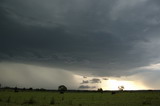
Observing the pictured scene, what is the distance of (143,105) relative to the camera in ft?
123

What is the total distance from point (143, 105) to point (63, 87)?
122 meters

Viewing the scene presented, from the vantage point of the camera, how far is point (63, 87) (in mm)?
155500

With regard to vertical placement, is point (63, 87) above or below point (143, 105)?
above

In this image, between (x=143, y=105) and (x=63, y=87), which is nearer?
(x=143, y=105)
